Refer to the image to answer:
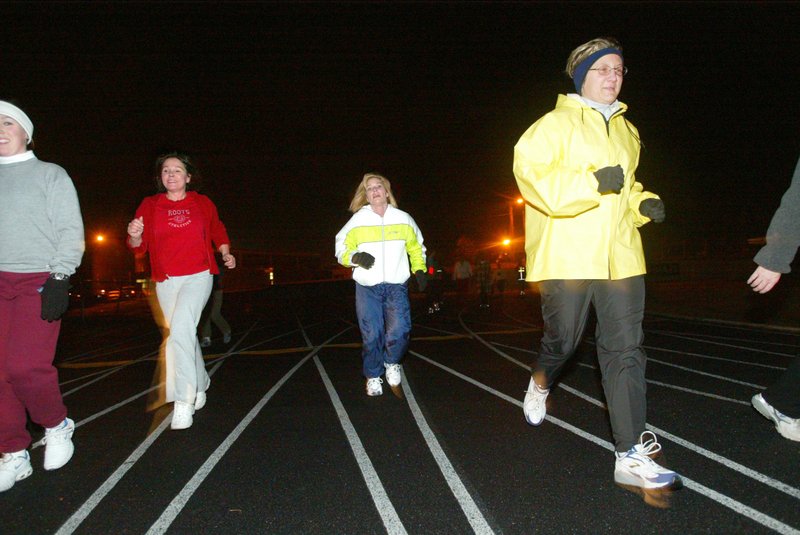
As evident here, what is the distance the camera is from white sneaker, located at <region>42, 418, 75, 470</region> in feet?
10.4

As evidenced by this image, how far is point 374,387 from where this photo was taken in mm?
4914

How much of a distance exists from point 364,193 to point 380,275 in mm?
849

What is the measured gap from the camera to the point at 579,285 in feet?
9.73

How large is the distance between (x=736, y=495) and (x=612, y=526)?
0.74m

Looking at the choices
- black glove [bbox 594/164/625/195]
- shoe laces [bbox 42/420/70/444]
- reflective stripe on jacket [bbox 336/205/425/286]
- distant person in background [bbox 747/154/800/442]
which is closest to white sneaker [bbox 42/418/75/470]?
shoe laces [bbox 42/420/70/444]

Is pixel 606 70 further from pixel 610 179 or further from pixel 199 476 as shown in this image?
pixel 199 476

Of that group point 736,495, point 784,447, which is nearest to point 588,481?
point 736,495

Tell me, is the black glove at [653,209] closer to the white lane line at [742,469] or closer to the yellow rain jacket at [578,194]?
the yellow rain jacket at [578,194]

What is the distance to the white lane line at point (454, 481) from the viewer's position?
2.36 meters

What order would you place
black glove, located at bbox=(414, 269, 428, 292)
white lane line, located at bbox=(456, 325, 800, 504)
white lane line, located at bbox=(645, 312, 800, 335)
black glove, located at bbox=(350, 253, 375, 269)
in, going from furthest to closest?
white lane line, located at bbox=(645, 312, 800, 335), black glove, located at bbox=(414, 269, 428, 292), black glove, located at bbox=(350, 253, 375, 269), white lane line, located at bbox=(456, 325, 800, 504)

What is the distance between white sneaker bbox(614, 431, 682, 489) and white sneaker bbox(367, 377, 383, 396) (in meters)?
2.52

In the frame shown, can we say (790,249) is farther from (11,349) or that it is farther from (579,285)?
(11,349)

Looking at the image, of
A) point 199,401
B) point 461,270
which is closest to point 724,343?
point 199,401

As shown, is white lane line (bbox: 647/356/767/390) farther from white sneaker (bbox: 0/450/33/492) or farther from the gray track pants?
white sneaker (bbox: 0/450/33/492)
